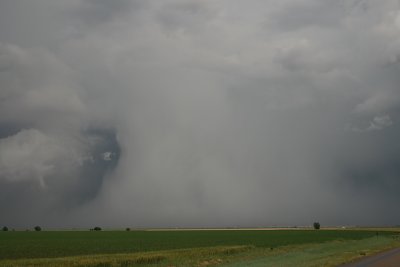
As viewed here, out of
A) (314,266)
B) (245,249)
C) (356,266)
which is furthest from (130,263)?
(245,249)

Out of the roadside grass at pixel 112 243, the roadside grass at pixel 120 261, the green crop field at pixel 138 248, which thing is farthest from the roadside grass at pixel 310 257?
the roadside grass at pixel 112 243

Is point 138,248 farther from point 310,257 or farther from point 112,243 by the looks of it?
point 310,257

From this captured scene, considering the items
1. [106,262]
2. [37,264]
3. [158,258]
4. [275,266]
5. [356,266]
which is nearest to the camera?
[356,266]

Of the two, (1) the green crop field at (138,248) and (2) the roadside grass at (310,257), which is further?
(1) the green crop field at (138,248)

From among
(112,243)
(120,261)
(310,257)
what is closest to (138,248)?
(112,243)

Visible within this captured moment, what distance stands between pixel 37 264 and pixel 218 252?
28.6 meters

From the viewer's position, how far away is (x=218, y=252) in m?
67.1

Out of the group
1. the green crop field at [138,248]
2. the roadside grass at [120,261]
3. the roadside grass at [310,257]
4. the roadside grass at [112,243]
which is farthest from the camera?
the roadside grass at [112,243]

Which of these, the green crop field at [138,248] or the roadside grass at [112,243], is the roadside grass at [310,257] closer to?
the green crop field at [138,248]

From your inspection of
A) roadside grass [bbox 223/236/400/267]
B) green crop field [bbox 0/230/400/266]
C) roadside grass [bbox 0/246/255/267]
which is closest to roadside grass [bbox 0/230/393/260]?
green crop field [bbox 0/230/400/266]

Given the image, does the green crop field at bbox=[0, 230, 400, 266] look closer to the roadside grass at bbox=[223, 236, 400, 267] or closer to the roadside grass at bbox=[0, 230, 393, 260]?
the roadside grass at bbox=[0, 230, 393, 260]

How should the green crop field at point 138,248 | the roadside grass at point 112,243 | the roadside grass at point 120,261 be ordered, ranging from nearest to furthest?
the roadside grass at point 120,261
the green crop field at point 138,248
the roadside grass at point 112,243

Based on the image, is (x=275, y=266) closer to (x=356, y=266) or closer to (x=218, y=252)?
(x=356, y=266)

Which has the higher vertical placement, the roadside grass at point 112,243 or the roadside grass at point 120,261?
the roadside grass at point 112,243
